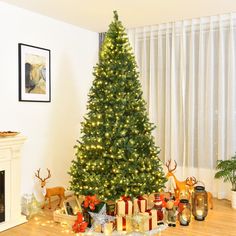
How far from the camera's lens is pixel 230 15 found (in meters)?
4.59

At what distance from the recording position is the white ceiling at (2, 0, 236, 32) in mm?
4043

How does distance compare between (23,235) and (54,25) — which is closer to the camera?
(23,235)

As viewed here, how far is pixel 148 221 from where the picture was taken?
11.6 ft

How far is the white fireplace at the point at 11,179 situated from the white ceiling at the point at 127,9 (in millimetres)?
1747

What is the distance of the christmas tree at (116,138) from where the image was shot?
391 cm

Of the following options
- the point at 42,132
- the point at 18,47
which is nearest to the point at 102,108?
the point at 42,132

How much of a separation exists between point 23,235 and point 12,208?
422 millimetres

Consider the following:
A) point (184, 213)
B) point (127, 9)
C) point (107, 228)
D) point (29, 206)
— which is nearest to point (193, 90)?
point (127, 9)

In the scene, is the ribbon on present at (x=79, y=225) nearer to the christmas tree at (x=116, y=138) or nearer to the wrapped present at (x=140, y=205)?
the christmas tree at (x=116, y=138)

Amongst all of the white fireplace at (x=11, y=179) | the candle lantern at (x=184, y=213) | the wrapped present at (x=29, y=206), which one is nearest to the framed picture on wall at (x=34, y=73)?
the white fireplace at (x=11, y=179)

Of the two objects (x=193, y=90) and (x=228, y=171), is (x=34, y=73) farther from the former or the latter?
(x=228, y=171)

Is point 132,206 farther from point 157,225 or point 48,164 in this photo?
point 48,164

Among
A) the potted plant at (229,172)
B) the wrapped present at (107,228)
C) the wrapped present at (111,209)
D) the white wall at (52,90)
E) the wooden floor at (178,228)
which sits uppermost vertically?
the white wall at (52,90)

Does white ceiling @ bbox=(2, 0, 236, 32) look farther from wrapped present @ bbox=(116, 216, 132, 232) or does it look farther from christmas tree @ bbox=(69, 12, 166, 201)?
wrapped present @ bbox=(116, 216, 132, 232)
